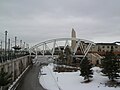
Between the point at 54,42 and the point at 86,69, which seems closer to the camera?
the point at 86,69

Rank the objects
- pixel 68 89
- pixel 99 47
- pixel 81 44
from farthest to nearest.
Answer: pixel 81 44 → pixel 99 47 → pixel 68 89

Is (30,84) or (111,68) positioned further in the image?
(30,84)

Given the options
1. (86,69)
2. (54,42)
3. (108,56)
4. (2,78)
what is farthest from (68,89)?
(54,42)

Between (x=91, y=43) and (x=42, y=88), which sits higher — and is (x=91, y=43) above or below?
above

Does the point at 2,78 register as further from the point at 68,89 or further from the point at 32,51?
the point at 32,51

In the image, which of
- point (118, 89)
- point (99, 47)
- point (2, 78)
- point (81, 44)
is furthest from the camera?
point (81, 44)

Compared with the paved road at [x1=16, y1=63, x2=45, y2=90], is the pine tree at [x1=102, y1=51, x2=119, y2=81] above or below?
above

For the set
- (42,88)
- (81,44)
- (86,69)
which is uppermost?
(81,44)

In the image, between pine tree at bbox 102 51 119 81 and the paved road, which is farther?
the paved road

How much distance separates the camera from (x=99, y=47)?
138125mm

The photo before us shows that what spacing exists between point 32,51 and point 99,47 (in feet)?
154

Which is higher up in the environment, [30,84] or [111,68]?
[111,68]

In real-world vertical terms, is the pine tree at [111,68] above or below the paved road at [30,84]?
above

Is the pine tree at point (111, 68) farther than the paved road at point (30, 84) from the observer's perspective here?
No
